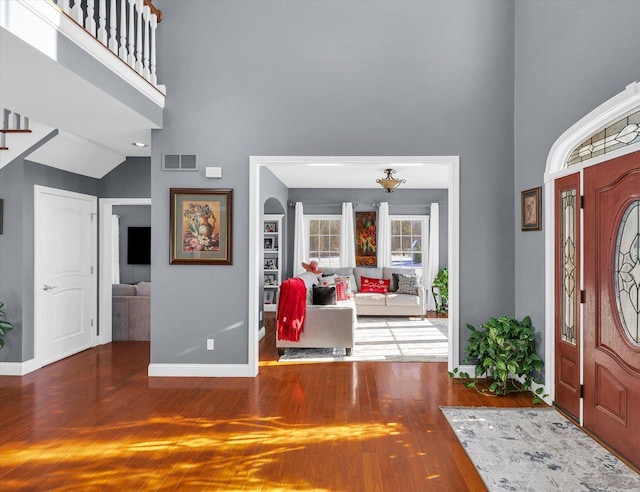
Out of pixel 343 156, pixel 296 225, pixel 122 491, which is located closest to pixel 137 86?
pixel 343 156

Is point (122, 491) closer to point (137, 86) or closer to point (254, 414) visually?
point (254, 414)

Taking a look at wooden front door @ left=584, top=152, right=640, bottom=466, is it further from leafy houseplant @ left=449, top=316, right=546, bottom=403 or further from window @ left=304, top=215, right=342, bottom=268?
window @ left=304, top=215, right=342, bottom=268

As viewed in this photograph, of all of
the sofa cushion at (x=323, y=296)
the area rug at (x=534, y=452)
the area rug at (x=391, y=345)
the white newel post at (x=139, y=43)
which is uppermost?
the white newel post at (x=139, y=43)

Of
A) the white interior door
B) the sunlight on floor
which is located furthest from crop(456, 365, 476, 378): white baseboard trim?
the white interior door

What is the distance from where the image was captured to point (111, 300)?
616 centimetres

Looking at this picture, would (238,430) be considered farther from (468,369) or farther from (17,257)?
(17,257)

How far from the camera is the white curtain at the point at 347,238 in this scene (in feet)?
30.6

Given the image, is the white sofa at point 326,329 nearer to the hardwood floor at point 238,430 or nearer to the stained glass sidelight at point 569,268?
the hardwood floor at point 238,430

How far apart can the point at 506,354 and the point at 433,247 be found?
17.8ft

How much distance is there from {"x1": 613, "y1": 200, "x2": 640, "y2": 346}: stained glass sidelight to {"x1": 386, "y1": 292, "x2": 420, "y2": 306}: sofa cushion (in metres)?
5.42

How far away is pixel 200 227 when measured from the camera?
15.1 feet

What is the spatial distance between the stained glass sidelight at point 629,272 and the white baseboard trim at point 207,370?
129 inches

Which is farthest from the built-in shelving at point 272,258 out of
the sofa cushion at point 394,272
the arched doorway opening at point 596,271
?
the arched doorway opening at point 596,271

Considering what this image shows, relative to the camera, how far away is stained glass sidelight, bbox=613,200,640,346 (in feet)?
8.95
